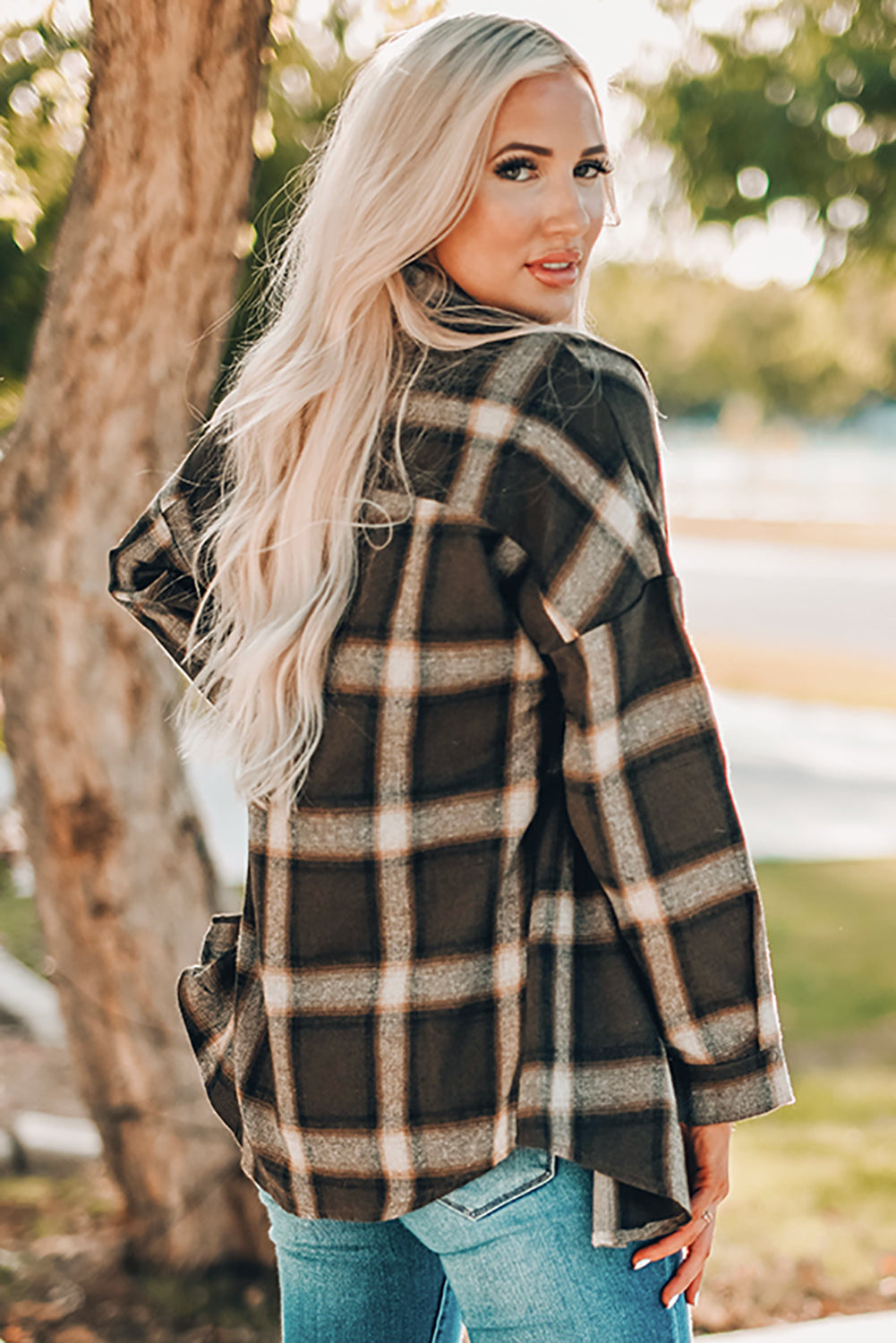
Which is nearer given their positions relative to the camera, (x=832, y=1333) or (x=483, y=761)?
(x=483, y=761)

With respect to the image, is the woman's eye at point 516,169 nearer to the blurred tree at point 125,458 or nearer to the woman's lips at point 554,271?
the woman's lips at point 554,271

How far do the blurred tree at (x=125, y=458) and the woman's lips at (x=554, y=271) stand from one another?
990 millimetres

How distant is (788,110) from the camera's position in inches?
119

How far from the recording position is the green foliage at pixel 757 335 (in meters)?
3.95

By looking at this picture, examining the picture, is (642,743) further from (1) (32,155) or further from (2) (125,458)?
(1) (32,155)

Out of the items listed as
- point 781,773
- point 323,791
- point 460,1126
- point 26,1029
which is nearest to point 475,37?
point 323,791

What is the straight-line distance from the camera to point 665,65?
3035mm

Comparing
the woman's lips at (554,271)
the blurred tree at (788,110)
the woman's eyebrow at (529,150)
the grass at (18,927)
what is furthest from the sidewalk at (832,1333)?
the grass at (18,927)

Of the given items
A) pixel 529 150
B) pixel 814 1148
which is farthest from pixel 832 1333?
pixel 529 150

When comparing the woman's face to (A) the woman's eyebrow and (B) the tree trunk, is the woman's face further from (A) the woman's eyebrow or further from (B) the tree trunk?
(B) the tree trunk

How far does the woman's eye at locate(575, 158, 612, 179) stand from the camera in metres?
1.23

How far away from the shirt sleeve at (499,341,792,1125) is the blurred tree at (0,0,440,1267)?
3.82 ft

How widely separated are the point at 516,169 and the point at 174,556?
0.50 meters

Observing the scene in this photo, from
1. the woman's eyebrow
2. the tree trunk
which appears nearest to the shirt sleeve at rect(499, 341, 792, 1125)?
the woman's eyebrow
